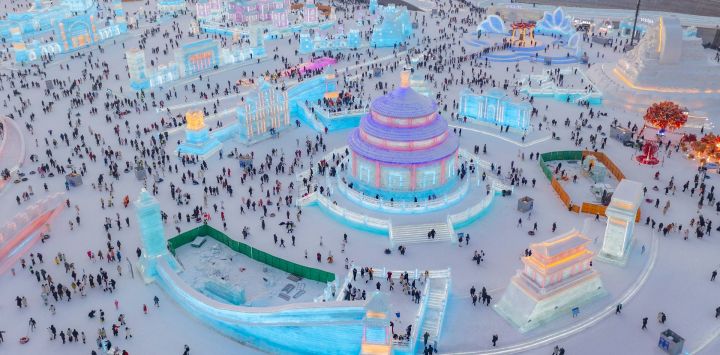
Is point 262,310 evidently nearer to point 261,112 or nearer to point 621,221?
point 621,221

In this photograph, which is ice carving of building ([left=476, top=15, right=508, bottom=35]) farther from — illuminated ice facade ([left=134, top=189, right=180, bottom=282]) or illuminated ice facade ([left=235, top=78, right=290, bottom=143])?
illuminated ice facade ([left=134, top=189, right=180, bottom=282])

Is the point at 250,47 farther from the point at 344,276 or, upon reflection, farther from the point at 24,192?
the point at 344,276

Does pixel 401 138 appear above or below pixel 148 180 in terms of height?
above

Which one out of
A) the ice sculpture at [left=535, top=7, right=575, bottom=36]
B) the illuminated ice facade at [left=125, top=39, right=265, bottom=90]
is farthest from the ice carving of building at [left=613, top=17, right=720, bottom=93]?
the illuminated ice facade at [left=125, top=39, right=265, bottom=90]

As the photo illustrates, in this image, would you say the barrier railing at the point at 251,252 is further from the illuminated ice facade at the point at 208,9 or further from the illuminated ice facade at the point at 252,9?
the illuminated ice facade at the point at 208,9

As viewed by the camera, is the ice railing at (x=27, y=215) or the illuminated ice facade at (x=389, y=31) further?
the illuminated ice facade at (x=389, y=31)

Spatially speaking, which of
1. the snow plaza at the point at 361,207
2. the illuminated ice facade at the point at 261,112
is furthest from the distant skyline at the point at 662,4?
the illuminated ice facade at the point at 261,112

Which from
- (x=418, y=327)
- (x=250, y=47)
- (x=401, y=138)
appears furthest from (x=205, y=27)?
(x=418, y=327)
